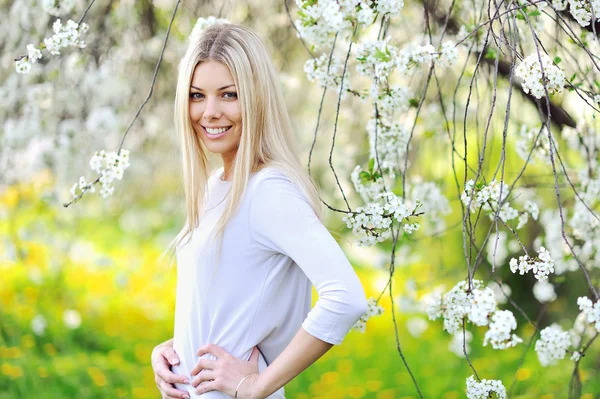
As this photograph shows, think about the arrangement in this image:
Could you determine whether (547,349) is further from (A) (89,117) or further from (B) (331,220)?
(B) (331,220)

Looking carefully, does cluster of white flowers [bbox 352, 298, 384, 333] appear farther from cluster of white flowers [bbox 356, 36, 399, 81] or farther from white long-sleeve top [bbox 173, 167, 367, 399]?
cluster of white flowers [bbox 356, 36, 399, 81]

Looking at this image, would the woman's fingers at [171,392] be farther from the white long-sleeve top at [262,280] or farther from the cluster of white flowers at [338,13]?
the cluster of white flowers at [338,13]

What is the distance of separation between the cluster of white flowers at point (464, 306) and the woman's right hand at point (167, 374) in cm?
53

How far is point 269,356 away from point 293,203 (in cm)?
34

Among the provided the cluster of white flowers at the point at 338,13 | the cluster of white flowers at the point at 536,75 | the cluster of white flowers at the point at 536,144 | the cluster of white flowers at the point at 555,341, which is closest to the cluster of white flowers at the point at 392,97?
the cluster of white flowers at the point at 338,13

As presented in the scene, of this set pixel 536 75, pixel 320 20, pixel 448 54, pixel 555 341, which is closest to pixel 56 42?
pixel 320 20

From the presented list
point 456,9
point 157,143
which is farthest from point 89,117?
point 456,9

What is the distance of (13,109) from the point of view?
10.1 feet

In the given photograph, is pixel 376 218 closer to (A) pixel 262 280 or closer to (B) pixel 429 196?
(A) pixel 262 280

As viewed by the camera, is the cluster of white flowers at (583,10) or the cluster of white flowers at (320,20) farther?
the cluster of white flowers at (583,10)

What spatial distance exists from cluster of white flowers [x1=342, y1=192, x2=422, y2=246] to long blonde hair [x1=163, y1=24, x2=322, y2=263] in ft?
0.33

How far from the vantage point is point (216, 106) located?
1.33 metres

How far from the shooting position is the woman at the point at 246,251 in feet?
3.88

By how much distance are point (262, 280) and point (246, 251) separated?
0.06 meters
